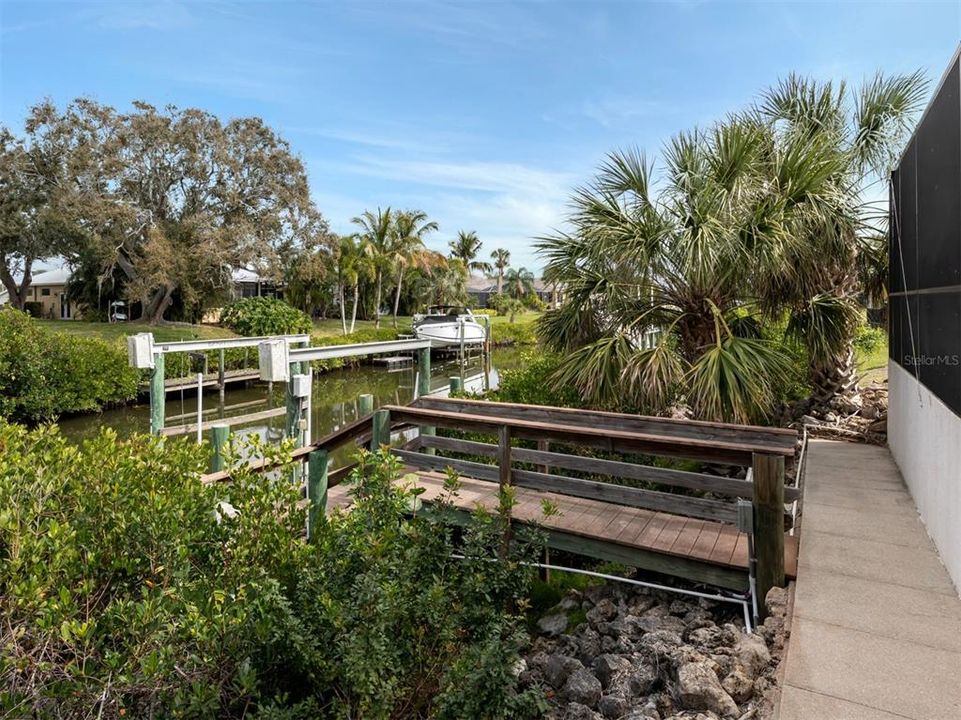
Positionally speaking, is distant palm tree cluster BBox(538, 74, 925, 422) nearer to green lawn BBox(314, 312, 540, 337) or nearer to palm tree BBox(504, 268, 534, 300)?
green lawn BBox(314, 312, 540, 337)

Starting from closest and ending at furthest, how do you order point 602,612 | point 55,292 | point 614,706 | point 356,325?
point 614,706
point 602,612
point 55,292
point 356,325

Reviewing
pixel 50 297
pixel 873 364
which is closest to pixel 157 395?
pixel 873 364

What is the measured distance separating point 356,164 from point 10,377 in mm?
16348

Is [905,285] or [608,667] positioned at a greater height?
[905,285]

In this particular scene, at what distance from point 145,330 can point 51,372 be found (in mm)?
11115

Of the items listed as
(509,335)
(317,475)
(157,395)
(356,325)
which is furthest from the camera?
(509,335)

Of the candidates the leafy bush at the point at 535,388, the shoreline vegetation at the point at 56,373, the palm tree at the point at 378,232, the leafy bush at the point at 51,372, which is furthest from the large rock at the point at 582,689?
the palm tree at the point at 378,232

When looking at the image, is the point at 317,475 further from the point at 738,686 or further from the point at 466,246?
the point at 466,246

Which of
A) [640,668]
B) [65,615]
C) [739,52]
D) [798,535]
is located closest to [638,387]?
[798,535]

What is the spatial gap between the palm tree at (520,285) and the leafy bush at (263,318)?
97.8ft

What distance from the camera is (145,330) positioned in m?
23.4

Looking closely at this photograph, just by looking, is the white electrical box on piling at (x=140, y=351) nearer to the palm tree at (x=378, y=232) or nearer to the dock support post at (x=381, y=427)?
the dock support post at (x=381, y=427)

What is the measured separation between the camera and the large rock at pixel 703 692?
226cm

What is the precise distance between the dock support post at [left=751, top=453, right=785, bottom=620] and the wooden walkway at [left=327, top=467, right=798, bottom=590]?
14 centimetres
